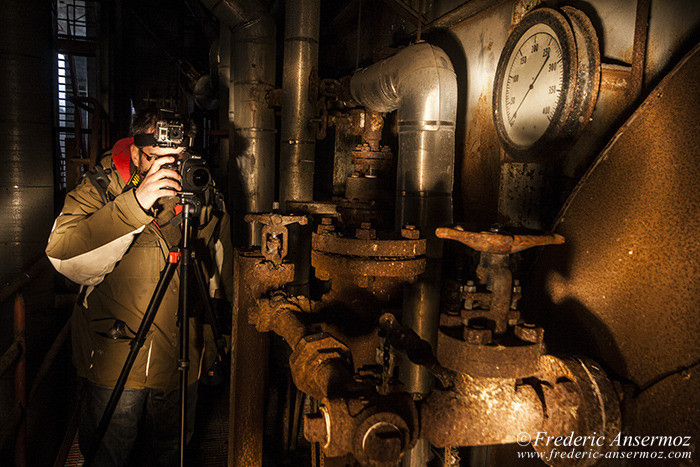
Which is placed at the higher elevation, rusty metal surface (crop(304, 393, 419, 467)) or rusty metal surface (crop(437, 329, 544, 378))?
rusty metal surface (crop(437, 329, 544, 378))

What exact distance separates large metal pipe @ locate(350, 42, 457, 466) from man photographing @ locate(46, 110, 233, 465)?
2.91 feet

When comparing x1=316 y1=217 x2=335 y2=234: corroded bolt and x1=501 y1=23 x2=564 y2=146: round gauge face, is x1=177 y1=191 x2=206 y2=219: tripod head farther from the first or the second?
x1=501 y1=23 x2=564 y2=146: round gauge face

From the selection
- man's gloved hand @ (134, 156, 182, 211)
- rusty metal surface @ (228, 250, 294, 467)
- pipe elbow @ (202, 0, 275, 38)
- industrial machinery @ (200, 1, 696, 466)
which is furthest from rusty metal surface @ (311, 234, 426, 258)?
pipe elbow @ (202, 0, 275, 38)

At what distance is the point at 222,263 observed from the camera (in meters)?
2.44

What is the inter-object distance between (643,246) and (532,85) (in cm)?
78

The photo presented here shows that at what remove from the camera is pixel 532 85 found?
64.2 inches

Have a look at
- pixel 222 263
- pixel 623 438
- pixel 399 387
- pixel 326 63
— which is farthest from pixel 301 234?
pixel 326 63

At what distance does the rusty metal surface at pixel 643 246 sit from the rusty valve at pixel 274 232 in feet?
3.27

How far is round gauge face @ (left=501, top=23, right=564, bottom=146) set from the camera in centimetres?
151

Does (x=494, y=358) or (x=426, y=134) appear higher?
(x=426, y=134)

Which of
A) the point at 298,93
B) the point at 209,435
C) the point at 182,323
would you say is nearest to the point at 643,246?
the point at 182,323

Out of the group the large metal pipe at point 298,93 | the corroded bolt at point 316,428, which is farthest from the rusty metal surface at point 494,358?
the large metal pipe at point 298,93

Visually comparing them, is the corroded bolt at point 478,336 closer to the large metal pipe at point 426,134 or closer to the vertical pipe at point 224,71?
the large metal pipe at point 426,134

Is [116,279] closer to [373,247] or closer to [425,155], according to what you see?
[373,247]
